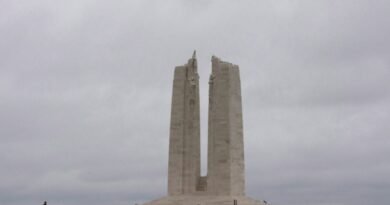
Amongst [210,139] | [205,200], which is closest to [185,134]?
[210,139]

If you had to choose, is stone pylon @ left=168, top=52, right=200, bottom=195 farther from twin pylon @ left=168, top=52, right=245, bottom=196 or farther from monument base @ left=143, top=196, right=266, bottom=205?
monument base @ left=143, top=196, right=266, bottom=205

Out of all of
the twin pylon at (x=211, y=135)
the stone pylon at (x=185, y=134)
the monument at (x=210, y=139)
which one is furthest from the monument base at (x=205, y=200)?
the stone pylon at (x=185, y=134)

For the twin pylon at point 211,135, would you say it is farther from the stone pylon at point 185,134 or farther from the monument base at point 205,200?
the monument base at point 205,200

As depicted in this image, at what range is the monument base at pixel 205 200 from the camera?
37.8 meters

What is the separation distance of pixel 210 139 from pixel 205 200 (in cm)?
396

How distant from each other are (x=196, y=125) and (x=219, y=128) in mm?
1673

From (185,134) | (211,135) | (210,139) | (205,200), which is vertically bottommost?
(205,200)

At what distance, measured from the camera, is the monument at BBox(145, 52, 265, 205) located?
39781 mm

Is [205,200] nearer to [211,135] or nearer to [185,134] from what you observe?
[211,135]

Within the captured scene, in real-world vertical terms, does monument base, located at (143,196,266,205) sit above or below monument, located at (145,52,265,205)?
below

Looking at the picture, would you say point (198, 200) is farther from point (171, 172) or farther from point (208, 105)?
point (208, 105)

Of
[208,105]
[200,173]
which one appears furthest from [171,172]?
[208,105]

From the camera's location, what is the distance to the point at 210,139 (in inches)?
→ 1601

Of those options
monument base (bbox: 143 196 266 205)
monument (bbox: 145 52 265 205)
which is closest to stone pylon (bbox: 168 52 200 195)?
monument (bbox: 145 52 265 205)
